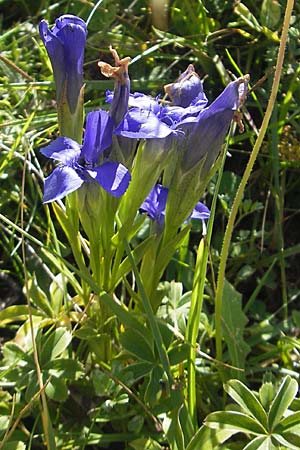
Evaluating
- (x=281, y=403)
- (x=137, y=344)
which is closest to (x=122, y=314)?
(x=137, y=344)

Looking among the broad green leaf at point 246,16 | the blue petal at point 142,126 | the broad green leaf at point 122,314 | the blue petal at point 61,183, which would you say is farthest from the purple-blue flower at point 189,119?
the broad green leaf at point 246,16

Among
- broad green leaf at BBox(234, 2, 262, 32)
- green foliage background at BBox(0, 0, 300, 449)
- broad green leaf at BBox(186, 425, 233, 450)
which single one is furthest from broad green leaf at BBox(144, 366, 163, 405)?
broad green leaf at BBox(234, 2, 262, 32)

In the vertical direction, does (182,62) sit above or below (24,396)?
above

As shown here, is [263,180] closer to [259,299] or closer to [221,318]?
[259,299]

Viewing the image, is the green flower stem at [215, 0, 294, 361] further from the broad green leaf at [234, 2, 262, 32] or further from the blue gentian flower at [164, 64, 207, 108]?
the broad green leaf at [234, 2, 262, 32]

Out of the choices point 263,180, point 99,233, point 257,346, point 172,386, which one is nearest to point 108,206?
point 99,233

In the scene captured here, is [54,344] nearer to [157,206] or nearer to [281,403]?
[157,206]
